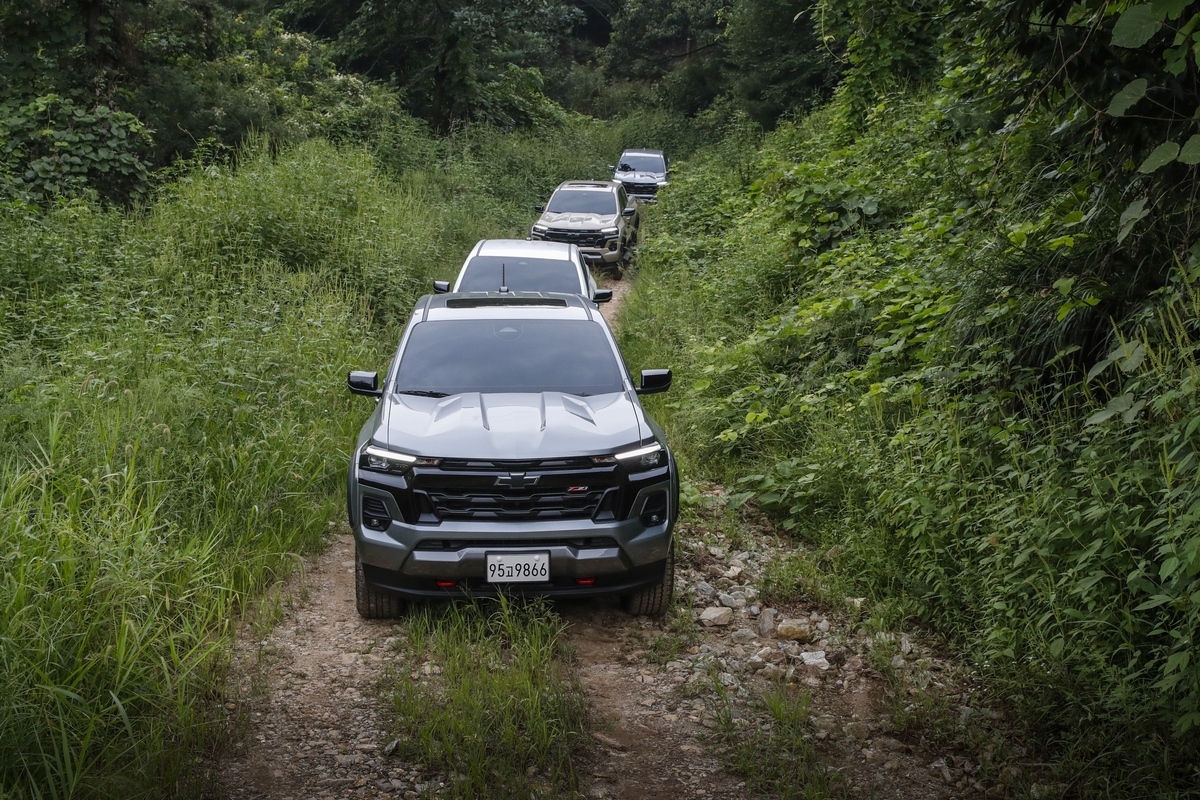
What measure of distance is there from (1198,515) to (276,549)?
4957mm

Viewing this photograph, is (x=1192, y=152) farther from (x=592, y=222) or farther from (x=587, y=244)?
(x=592, y=222)

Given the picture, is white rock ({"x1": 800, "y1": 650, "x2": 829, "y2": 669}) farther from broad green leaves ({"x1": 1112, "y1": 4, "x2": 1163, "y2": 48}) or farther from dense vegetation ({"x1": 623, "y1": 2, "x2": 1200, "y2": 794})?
broad green leaves ({"x1": 1112, "y1": 4, "x2": 1163, "y2": 48})

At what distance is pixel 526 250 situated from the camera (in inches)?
456

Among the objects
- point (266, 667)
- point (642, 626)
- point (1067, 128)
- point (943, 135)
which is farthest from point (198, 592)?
point (943, 135)

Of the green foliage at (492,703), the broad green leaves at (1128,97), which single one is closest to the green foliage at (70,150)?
the green foliage at (492,703)

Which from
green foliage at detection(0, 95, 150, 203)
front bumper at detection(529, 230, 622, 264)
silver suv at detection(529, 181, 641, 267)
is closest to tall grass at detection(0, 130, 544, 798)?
green foliage at detection(0, 95, 150, 203)

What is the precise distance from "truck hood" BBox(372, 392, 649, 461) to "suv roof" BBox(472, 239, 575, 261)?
5.96 m

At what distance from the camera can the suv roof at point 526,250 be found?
11445 millimetres

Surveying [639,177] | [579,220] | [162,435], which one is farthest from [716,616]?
[639,177]

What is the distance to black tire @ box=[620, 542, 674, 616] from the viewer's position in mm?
5301

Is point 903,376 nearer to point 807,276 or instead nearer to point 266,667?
point 807,276

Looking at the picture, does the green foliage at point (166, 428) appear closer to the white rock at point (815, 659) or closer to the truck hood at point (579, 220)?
the white rock at point (815, 659)

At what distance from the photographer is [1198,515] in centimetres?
345

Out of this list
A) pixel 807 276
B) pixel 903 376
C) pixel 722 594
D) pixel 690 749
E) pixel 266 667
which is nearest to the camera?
pixel 690 749
